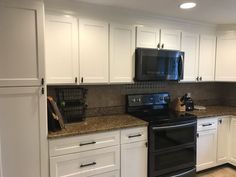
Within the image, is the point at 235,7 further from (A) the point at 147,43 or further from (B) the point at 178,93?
(B) the point at 178,93

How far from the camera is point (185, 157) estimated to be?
8.59ft

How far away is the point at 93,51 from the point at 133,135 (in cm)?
109

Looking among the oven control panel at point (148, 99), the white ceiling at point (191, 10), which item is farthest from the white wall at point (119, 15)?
the oven control panel at point (148, 99)

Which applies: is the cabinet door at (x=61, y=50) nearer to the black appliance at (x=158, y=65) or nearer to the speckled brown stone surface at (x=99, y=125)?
the speckled brown stone surface at (x=99, y=125)

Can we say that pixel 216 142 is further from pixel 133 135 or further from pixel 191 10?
pixel 191 10

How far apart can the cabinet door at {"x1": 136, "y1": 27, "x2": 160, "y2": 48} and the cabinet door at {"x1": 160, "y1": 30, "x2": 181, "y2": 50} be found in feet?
0.31

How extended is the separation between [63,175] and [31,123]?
63 centimetres

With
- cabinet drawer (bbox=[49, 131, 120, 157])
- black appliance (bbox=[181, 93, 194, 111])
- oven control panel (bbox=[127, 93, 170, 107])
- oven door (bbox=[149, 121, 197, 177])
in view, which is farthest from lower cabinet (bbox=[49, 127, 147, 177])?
black appliance (bbox=[181, 93, 194, 111])

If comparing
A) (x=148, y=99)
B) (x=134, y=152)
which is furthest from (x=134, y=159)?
(x=148, y=99)

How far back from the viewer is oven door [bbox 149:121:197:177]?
2352mm

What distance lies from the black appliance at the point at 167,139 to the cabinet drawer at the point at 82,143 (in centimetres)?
48

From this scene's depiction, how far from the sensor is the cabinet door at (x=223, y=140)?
2.96 meters

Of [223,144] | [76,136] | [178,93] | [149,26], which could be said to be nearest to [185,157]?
[223,144]

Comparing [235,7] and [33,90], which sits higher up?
[235,7]
